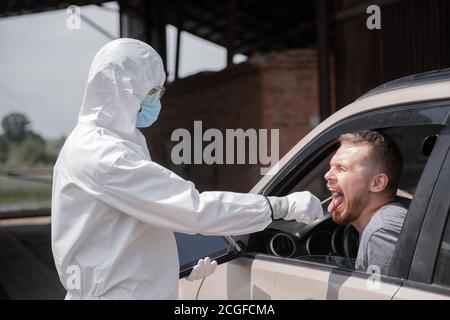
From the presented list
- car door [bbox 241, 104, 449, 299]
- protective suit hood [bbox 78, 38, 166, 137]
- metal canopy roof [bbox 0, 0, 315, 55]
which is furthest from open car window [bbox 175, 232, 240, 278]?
metal canopy roof [bbox 0, 0, 315, 55]

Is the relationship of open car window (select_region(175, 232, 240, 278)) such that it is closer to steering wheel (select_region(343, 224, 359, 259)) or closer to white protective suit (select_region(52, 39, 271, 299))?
white protective suit (select_region(52, 39, 271, 299))

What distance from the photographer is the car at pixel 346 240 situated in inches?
71.4

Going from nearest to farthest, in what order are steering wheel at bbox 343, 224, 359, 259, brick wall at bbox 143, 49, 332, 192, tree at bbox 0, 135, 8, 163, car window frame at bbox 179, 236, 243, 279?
car window frame at bbox 179, 236, 243, 279
steering wheel at bbox 343, 224, 359, 259
brick wall at bbox 143, 49, 332, 192
tree at bbox 0, 135, 8, 163

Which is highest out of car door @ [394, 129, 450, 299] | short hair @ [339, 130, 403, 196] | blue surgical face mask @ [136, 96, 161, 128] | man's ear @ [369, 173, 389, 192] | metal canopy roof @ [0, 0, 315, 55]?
metal canopy roof @ [0, 0, 315, 55]

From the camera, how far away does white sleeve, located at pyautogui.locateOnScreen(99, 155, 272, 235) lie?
72.5 inches

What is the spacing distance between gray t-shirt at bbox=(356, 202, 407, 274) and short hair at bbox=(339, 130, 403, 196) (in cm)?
10

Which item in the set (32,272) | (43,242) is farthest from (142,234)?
(43,242)

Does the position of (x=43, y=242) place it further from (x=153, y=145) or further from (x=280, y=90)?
(x=280, y=90)

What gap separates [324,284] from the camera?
2.09 metres

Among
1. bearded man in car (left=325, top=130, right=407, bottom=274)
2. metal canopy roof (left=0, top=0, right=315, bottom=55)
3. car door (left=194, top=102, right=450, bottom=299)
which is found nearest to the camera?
car door (left=194, top=102, right=450, bottom=299)

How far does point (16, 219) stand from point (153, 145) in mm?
3395

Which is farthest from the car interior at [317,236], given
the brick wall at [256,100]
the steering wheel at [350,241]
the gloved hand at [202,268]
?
the brick wall at [256,100]

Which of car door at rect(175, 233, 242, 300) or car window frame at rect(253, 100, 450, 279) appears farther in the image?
car door at rect(175, 233, 242, 300)

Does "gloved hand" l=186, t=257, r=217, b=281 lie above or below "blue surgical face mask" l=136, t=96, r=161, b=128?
below
